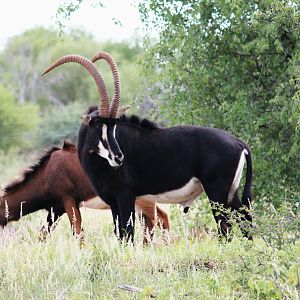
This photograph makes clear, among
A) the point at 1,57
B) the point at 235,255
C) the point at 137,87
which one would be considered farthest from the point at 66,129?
the point at 235,255

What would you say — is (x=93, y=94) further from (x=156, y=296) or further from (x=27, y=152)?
(x=156, y=296)

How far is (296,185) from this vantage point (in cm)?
1239

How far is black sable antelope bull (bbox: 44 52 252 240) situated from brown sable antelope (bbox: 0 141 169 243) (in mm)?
1340

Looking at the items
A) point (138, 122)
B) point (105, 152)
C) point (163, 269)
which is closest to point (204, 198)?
point (138, 122)

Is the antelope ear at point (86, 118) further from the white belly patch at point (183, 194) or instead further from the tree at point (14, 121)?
the tree at point (14, 121)

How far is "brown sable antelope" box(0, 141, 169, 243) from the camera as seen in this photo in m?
11.8

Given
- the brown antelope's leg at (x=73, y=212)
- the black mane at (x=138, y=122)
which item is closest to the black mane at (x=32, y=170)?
the brown antelope's leg at (x=73, y=212)

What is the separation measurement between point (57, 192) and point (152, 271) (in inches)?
172

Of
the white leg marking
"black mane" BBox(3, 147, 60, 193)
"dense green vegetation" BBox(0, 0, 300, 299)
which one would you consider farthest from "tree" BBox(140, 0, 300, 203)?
"black mane" BBox(3, 147, 60, 193)

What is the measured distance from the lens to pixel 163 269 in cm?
768

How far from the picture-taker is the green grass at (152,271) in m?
6.72

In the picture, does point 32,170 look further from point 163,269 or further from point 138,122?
point 163,269

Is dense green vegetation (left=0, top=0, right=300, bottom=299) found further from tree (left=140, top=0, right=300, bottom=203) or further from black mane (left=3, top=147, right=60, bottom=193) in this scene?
black mane (left=3, top=147, right=60, bottom=193)

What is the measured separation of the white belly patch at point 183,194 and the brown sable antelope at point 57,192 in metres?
1.14
